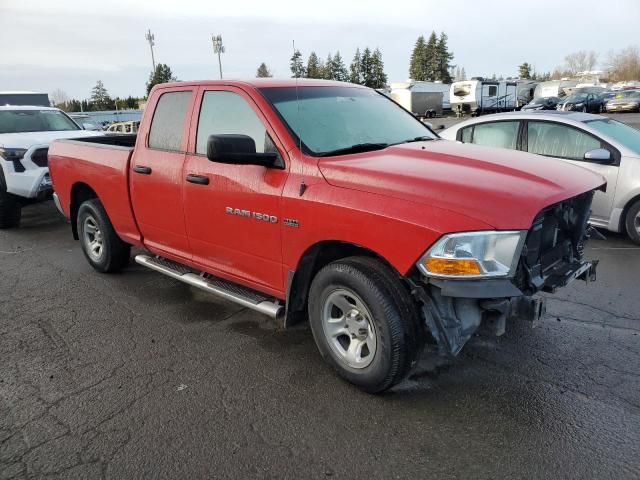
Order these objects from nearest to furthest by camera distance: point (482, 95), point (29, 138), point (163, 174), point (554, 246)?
point (554, 246), point (163, 174), point (29, 138), point (482, 95)

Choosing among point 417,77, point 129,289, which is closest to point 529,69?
point 417,77

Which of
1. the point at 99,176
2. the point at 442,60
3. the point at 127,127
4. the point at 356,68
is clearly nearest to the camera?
the point at 99,176

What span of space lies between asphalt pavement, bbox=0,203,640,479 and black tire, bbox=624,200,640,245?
5.11ft

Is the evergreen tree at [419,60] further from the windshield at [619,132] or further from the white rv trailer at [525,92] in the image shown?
the windshield at [619,132]

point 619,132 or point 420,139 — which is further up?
point 420,139

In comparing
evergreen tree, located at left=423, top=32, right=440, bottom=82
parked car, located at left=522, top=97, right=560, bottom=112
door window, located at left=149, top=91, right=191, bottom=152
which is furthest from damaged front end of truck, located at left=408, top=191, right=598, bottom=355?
evergreen tree, located at left=423, top=32, right=440, bottom=82

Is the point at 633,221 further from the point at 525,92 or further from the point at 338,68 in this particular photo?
the point at 338,68

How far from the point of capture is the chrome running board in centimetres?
368

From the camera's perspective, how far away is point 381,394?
3.23 metres

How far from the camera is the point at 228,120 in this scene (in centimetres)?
398

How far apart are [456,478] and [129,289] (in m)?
3.90

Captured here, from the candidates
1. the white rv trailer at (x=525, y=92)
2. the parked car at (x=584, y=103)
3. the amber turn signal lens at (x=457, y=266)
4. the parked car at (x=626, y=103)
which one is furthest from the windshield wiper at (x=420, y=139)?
the white rv trailer at (x=525, y=92)

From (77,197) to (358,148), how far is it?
3788 mm

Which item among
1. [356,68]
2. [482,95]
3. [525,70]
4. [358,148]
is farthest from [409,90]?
[525,70]
